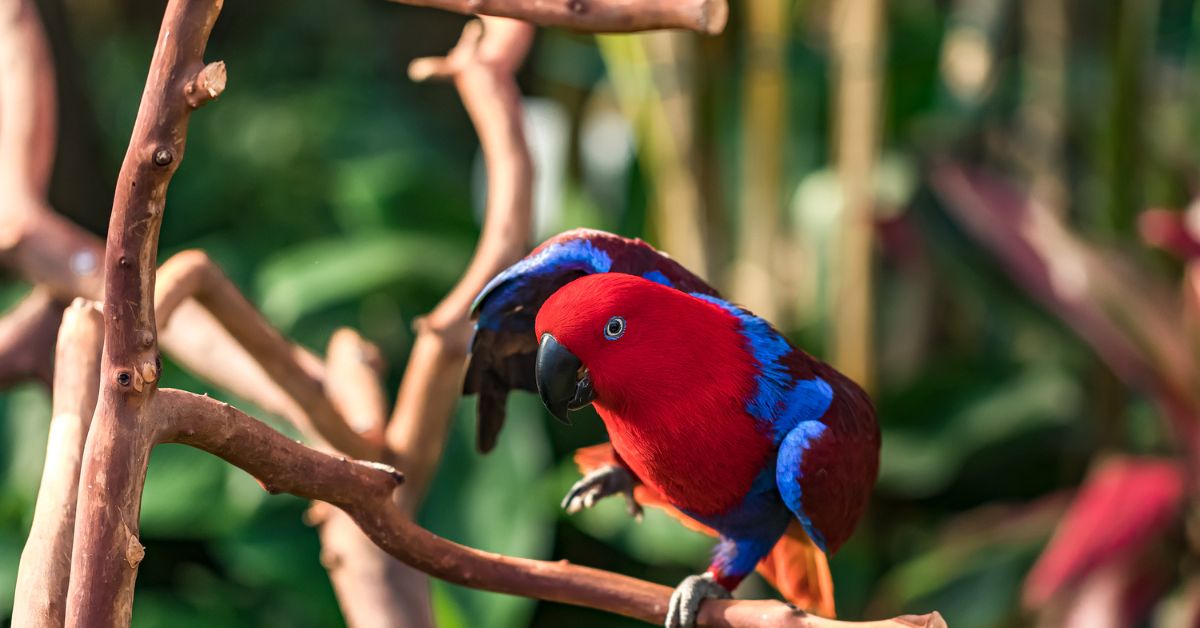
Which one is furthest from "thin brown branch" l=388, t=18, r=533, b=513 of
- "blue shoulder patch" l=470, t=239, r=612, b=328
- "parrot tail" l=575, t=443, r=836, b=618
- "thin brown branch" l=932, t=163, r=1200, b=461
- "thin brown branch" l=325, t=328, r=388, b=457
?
"thin brown branch" l=932, t=163, r=1200, b=461

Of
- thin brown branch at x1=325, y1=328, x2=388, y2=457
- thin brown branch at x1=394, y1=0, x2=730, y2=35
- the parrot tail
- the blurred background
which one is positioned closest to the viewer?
thin brown branch at x1=394, y1=0, x2=730, y2=35

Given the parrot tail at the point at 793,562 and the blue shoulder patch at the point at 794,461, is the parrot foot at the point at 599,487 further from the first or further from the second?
the blue shoulder patch at the point at 794,461

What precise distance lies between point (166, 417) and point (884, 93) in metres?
1.25

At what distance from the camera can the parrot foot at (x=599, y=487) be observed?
760 millimetres

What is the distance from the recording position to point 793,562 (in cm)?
77

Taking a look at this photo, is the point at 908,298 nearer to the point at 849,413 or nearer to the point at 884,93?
the point at 884,93

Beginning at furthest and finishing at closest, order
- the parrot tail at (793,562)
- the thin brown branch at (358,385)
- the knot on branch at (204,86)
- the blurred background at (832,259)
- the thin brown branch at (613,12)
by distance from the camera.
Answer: the blurred background at (832,259)
the thin brown branch at (358,385)
the parrot tail at (793,562)
the thin brown branch at (613,12)
the knot on branch at (204,86)

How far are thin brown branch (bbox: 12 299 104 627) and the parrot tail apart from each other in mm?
293

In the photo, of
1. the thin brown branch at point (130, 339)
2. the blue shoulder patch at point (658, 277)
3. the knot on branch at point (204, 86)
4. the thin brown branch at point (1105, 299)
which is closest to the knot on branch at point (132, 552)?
the thin brown branch at point (130, 339)

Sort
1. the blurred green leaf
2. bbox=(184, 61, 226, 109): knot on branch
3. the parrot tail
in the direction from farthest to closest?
the blurred green leaf, the parrot tail, bbox=(184, 61, 226, 109): knot on branch

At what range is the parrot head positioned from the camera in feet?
1.87

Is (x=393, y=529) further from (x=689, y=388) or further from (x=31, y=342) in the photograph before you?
(x=31, y=342)

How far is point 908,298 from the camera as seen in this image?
1.81 meters

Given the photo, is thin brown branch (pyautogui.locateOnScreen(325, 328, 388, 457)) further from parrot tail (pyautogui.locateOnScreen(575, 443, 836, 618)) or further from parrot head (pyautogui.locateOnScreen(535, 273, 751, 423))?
parrot head (pyautogui.locateOnScreen(535, 273, 751, 423))
